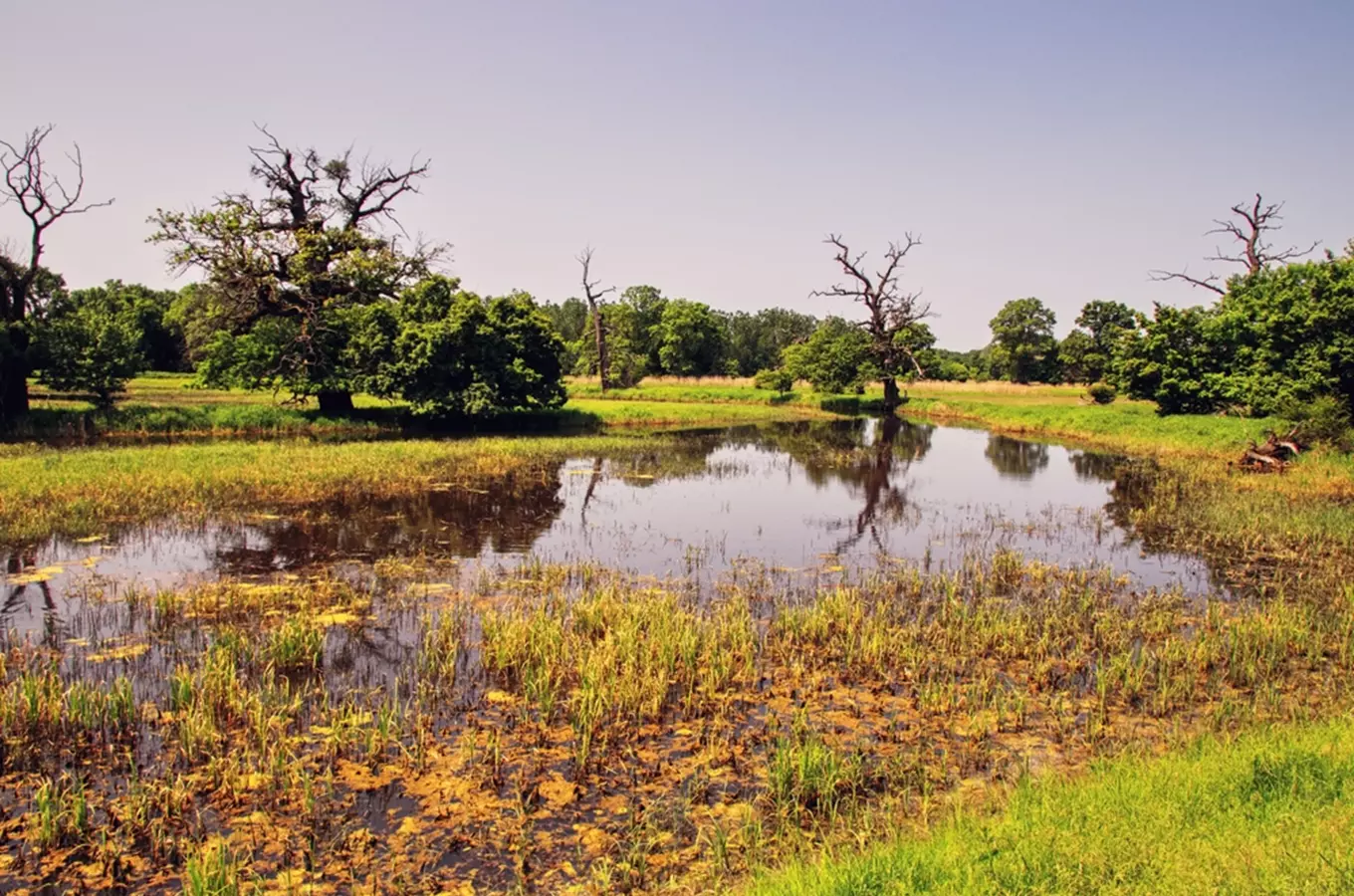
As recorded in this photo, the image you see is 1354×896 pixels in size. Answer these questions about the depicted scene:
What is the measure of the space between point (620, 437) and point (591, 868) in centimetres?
3641

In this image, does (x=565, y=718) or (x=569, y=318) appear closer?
(x=565, y=718)

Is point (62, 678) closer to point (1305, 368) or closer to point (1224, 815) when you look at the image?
point (1224, 815)

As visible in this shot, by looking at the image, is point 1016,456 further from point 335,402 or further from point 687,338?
point 687,338

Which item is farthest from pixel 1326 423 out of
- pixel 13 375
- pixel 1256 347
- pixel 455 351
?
pixel 13 375

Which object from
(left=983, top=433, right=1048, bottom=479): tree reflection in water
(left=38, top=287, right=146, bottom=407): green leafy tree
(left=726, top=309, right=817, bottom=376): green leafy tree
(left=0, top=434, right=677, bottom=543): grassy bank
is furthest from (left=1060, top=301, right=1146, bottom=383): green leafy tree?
(left=38, top=287, right=146, bottom=407): green leafy tree

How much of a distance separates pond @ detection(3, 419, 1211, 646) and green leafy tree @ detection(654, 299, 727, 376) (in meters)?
63.3

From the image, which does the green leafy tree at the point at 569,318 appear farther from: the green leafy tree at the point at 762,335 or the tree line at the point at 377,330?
the tree line at the point at 377,330

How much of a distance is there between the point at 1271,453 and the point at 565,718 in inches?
1299

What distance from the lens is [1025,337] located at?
101062mm

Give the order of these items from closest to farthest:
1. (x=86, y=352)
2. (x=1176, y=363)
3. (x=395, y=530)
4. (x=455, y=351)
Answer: (x=395, y=530) < (x=86, y=352) < (x=455, y=351) < (x=1176, y=363)

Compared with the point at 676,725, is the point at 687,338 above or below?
above

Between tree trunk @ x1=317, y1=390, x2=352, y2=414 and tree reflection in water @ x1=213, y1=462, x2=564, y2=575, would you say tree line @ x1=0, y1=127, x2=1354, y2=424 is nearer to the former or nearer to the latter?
tree trunk @ x1=317, y1=390, x2=352, y2=414

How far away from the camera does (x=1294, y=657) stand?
11391mm

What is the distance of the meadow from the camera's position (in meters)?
6.23
